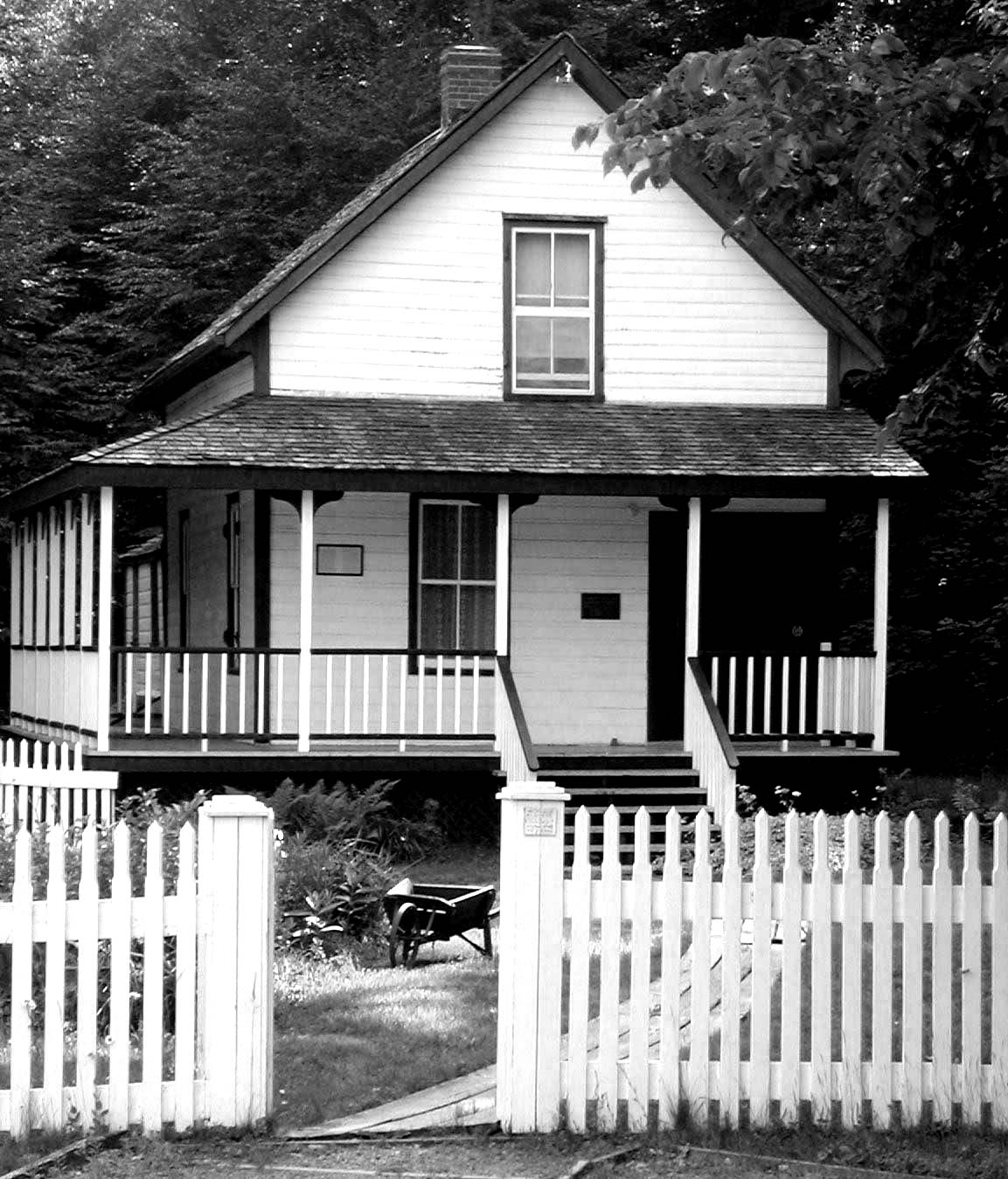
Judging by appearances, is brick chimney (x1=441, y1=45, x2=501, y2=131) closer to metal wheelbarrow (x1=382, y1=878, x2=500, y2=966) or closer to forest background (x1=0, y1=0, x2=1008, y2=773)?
forest background (x1=0, y1=0, x2=1008, y2=773)

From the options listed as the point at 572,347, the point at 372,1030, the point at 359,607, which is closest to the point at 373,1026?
the point at 372,1030

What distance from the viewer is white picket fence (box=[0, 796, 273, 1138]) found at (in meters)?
6.88

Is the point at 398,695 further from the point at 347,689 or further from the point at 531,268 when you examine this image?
the point at 531,268

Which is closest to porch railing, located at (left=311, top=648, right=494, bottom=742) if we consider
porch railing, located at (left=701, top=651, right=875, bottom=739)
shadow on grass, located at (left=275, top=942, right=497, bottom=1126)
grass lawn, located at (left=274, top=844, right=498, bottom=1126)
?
porch railing, located at (left=701, top=651, right=875, bottom=739)

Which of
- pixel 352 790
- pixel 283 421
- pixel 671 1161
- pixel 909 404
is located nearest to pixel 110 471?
pixel 283 421

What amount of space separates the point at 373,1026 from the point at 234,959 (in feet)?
7.66

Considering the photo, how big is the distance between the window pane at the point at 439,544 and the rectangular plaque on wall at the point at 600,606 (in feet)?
4.45

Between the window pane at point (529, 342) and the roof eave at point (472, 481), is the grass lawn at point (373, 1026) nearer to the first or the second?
the roof eave at point (472, 481)

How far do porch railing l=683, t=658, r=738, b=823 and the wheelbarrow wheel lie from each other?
5495 millimetres

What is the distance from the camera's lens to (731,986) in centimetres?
730

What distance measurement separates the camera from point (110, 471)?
1692 cm

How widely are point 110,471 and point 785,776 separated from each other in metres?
6.92

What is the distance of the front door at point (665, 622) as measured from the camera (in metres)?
19.7

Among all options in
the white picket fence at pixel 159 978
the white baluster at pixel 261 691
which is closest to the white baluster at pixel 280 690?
the white baluster at pixel 261 691
